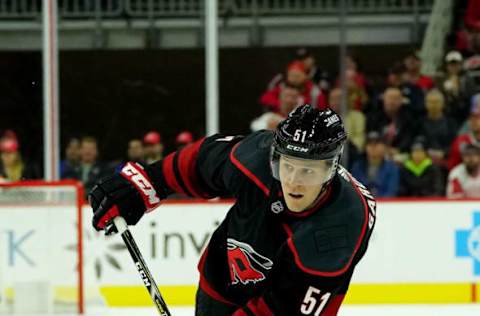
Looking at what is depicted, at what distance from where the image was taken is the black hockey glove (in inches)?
125

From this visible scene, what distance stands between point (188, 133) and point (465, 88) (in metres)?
1.67

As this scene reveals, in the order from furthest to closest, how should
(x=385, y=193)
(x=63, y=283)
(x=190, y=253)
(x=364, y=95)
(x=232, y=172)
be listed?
(x=364, y=95) → (x=385, y=193) → (x=190, y=253) → (x=63, y=283) → (x=232, y=172)

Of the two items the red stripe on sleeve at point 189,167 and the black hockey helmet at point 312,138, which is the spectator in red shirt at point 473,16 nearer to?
the red stripe on sleeve at point 189,167

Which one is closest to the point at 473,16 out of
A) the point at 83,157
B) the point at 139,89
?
the point at 139,89

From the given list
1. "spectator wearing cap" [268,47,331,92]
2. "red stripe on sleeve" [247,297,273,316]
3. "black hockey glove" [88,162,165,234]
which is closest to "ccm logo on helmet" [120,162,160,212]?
"black hockey glove" [88,162,165,234]

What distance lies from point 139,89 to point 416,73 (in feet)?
5.43

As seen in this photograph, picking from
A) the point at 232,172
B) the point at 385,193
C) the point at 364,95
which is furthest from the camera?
the point at 364,95

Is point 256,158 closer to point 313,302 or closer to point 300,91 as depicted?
point 313,302

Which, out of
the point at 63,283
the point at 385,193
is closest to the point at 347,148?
the point at 385,193

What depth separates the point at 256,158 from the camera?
3080 mm

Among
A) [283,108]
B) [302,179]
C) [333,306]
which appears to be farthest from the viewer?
[283,108]

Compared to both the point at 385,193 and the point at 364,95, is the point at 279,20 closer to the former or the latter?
the point at 364,95

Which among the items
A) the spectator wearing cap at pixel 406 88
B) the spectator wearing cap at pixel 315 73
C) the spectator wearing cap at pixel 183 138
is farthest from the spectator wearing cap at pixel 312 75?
the spectator wearing cap at pixel 183 138

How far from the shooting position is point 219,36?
6.86m
